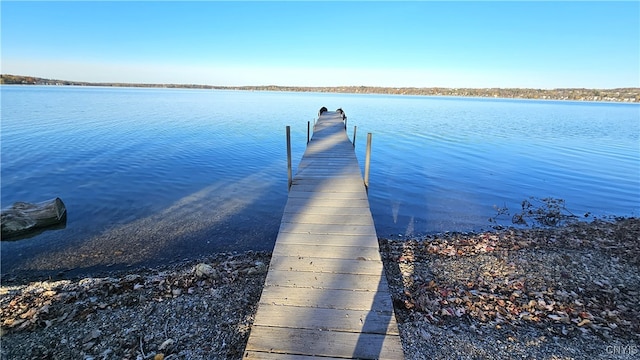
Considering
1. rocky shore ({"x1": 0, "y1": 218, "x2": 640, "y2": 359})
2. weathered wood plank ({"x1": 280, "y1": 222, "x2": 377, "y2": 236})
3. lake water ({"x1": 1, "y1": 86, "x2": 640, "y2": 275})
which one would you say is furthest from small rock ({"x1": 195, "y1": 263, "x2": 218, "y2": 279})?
lake water ({"x1": 1, "y1": 86, "x2": 640, "y2": 275})

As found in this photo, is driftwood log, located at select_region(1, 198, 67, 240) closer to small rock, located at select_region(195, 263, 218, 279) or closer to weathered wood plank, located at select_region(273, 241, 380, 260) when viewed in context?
small rock, located at select_region(195, 263, 218, 279)

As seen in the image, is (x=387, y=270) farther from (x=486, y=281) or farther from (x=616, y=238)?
(x=616, y=238)

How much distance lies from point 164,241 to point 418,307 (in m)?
7.12

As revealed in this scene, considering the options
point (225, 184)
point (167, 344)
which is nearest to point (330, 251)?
point (167, 344)

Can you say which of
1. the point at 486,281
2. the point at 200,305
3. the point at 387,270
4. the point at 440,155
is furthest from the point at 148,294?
the point at 440,155

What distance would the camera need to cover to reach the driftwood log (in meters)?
8.80

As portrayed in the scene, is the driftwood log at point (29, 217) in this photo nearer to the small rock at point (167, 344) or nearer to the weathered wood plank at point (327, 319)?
the small rock at point (167, 344)

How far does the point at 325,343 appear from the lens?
11.6ft

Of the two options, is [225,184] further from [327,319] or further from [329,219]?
[327,319]


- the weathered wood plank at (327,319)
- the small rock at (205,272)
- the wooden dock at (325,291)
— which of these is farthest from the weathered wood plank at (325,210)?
the weathered wood plank at (327,319)

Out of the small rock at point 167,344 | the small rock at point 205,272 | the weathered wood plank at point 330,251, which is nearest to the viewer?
the small rock at point 167,344

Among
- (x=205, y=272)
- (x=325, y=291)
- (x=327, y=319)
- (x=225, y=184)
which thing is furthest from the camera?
(x=225, y=184)

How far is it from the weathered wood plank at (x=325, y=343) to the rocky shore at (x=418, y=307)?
0.88m

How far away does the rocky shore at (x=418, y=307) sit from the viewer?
170 inches
